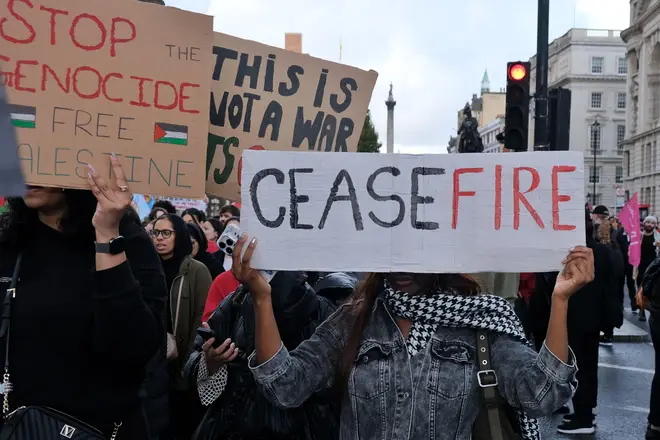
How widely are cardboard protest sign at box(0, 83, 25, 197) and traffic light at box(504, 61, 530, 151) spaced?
27.8ft

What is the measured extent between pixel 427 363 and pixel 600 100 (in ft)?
302

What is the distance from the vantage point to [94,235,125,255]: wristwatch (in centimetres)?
246

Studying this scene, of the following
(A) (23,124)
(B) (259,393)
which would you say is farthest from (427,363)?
(A) (23,124)

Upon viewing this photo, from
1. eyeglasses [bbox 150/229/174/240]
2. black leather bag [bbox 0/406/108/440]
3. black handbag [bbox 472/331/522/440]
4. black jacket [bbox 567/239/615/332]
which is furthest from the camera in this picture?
black jacket [bbox 567/239/615/332]

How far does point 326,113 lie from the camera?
10.8ft

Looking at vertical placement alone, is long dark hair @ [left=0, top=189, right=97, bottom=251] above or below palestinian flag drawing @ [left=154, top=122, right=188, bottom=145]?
below

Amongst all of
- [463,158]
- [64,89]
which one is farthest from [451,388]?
[64,89]

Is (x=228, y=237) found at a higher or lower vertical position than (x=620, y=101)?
lower

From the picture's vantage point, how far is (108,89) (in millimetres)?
2676

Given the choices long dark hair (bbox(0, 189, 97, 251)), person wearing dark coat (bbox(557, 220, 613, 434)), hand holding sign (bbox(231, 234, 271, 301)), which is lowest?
person wearing dark coat (bbox(557, 220, 613, 434))

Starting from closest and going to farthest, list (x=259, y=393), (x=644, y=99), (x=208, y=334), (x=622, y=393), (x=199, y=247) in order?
(x=259, y=393)
(x=208, y=334)
(x=199, y=247)
(x=622, y=393)
(x=644, y=99)

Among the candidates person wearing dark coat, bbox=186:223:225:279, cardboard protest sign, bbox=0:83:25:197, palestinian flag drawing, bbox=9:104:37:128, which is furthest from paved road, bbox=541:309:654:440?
cardboard protest sign, bbox=0:83:25:197

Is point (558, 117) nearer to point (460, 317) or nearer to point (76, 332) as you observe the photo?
point (460, 317)

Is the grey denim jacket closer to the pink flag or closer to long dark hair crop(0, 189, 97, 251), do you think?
long dark hair crop(0, 189, 97, 251)
